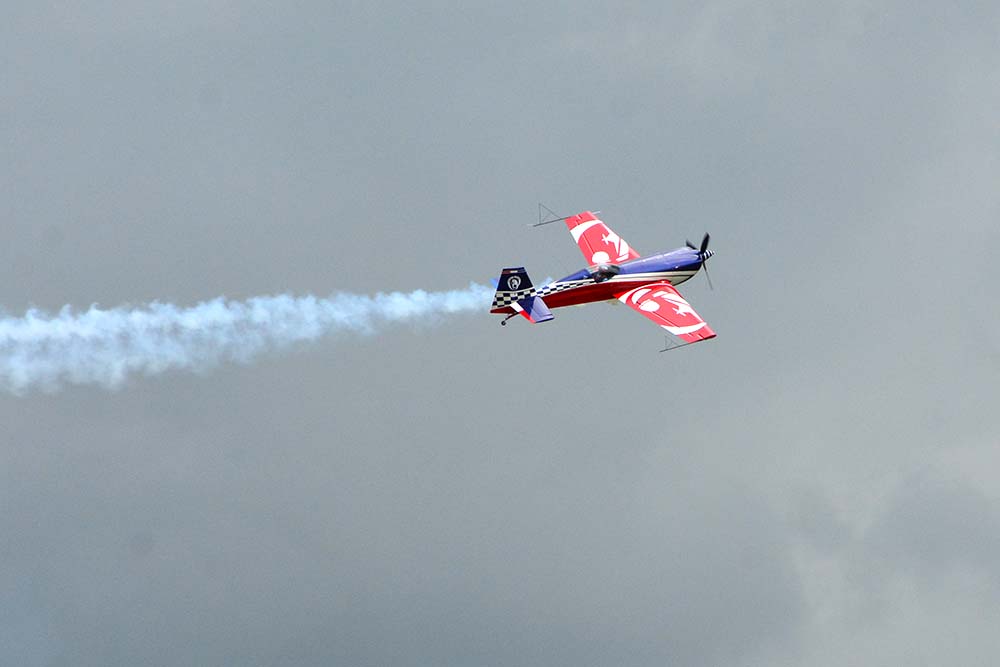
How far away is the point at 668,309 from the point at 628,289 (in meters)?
2.98

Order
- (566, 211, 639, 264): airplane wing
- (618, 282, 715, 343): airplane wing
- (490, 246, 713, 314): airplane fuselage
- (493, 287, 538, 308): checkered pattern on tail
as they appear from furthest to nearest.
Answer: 1. (566, 211, 639, 264): airplane wing
2. (490, 246, 713, 314): airplane fuselage
3. (493, 287, 538, 308): checkered pattern on tail
4. (618, 282, 715, 343): airplane wing

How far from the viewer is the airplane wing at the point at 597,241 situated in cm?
9288

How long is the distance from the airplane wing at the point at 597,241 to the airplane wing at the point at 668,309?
14.1 ft

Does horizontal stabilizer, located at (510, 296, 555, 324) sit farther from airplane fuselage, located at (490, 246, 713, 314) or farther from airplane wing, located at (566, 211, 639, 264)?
airplane wing, located at (566, 211, 639, 264)

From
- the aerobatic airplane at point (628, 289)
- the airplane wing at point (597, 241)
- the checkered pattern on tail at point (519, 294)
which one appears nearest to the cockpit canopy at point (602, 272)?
the aerobatic airplane at point (628, 289)

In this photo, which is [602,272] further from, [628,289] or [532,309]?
[532,309]

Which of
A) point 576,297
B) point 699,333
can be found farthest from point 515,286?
point 699,333

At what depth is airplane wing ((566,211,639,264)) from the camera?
92875 mm

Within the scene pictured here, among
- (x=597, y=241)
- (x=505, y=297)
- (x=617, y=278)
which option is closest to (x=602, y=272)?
(x=617, y=278)

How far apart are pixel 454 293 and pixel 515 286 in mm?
4483

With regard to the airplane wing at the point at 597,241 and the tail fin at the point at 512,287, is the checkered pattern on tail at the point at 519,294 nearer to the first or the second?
the tail fin at the point at 512,287

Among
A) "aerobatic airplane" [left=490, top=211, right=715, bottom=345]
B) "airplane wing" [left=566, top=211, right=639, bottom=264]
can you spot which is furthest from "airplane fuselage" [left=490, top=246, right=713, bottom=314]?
"airplane wing" [left=566, top=211, right=639, bottom=264]

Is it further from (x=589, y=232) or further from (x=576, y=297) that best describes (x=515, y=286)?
(x=589, y=232)

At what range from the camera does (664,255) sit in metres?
89.2
